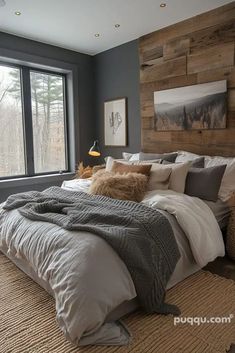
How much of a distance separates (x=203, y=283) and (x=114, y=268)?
92 centimetres

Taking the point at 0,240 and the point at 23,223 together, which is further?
the point at 0,240

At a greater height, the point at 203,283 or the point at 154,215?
the point at 154,215

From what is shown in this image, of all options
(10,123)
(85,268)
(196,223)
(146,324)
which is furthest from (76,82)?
(146,324)

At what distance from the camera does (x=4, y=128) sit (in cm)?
380

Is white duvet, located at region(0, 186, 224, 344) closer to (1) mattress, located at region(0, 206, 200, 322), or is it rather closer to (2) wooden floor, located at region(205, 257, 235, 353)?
Answer: (1) mattress, located at region(0, 206, 200, 322)

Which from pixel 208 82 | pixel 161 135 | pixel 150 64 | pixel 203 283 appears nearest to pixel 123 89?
pixel 150 64

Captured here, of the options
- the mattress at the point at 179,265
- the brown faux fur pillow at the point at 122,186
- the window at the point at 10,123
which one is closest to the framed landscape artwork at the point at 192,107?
the brown faux fur pillow at the point at 122,186

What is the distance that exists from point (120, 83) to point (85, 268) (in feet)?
10.8

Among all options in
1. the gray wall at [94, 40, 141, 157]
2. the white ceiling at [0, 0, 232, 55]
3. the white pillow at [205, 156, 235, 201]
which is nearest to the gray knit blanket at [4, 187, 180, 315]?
the white pillow at [205, 156, 235, 201]

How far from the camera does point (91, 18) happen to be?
316cm

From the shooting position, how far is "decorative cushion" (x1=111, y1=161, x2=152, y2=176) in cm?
273

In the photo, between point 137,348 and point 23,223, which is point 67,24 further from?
point 137,348

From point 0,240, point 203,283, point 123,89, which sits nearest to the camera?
point 203,283

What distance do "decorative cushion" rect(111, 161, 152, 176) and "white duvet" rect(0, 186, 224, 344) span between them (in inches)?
27.0
